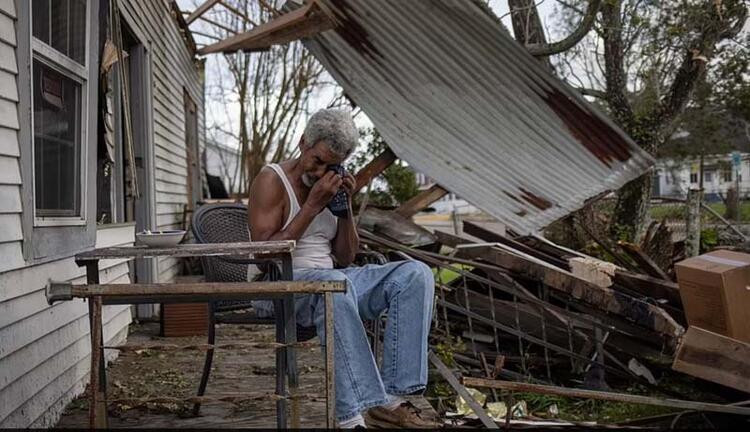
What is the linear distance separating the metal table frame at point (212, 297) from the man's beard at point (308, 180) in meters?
0.48

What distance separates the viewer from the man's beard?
3285mm

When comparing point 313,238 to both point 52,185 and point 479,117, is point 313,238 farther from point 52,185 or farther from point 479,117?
point 479,117

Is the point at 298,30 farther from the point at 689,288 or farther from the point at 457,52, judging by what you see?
the point at 689,288

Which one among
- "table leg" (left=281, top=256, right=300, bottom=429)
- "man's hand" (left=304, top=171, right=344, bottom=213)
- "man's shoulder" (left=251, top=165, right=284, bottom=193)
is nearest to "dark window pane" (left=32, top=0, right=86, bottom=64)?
"man's shoulder" (left=251, top=165, right=284, bottom=193)

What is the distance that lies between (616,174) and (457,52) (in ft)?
5.46

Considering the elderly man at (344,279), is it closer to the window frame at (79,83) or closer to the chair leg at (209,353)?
the chair leg at (209,353)

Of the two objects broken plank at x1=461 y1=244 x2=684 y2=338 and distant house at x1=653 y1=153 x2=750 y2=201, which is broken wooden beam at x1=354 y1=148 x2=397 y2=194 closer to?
broken plank at x1=461 y1=244 x2=684 y2=338

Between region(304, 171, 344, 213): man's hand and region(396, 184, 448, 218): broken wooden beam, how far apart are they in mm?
3346

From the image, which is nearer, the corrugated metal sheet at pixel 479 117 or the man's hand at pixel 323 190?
the man's hand at pixel 323 190

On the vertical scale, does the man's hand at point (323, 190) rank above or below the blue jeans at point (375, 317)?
above

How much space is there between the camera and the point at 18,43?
10.2 ft

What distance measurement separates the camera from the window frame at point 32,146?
3.08 metres

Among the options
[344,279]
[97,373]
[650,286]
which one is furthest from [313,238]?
[650,286]

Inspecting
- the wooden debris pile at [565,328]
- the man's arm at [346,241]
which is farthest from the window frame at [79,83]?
the wooden debris pile at [565,328]
